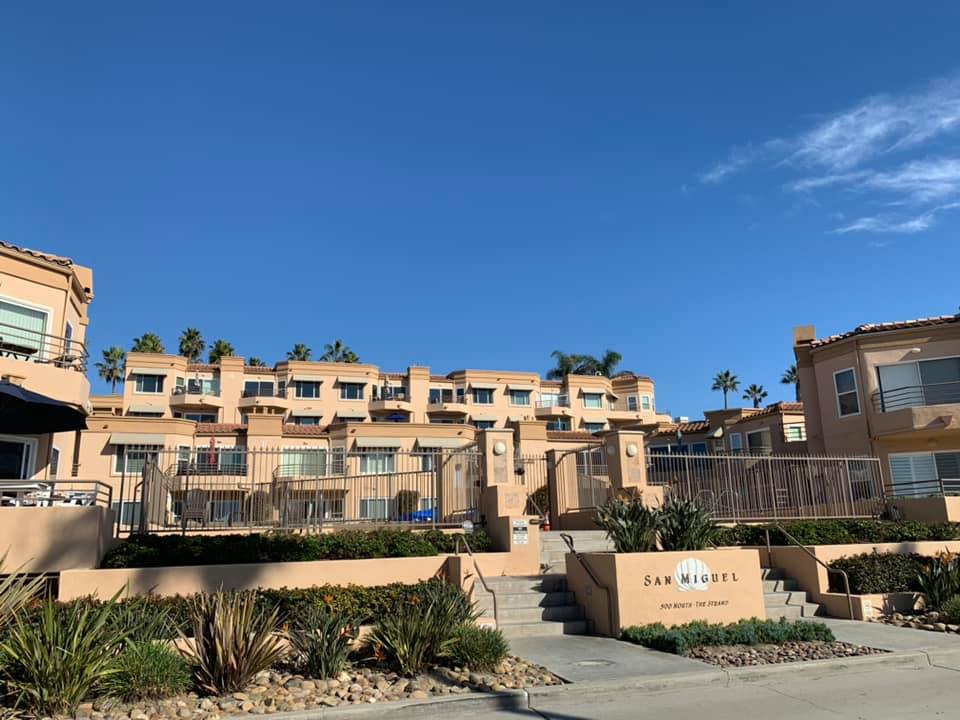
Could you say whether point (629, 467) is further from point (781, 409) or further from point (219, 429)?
→ point (219, 429)

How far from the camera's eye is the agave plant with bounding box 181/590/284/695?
8312 mm

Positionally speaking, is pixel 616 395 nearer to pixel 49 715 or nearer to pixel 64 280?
pixel 64 280

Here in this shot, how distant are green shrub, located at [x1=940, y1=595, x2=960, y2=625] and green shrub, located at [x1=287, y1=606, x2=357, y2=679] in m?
9.65

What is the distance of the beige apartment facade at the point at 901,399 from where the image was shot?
83.9ft

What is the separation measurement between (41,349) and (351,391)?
4519 cm

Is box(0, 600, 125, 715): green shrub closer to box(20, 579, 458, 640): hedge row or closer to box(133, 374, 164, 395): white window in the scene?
box(20, 579, 458, 640): hedge row

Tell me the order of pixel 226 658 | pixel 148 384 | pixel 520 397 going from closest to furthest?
pixel 226 658 → pixel 148 384 → pixel 520 397

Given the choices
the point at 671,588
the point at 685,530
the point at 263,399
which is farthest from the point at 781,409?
the point at 263,399

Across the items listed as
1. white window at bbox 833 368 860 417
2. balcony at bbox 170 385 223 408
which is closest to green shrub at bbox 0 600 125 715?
white window at bbox 833 368 860 417

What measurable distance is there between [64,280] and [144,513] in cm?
876

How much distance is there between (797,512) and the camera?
20.3m

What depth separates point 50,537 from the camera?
11.5 meters

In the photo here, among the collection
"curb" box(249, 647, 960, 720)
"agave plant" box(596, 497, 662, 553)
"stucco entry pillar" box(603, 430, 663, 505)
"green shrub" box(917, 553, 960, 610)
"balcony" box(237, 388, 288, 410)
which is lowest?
"curb" box(249, 647, 960, 720)

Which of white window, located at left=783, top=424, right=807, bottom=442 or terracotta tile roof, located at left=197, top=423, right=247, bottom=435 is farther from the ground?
terracotta tile roof, located at left=197, top=423, right=247, bottom=435
